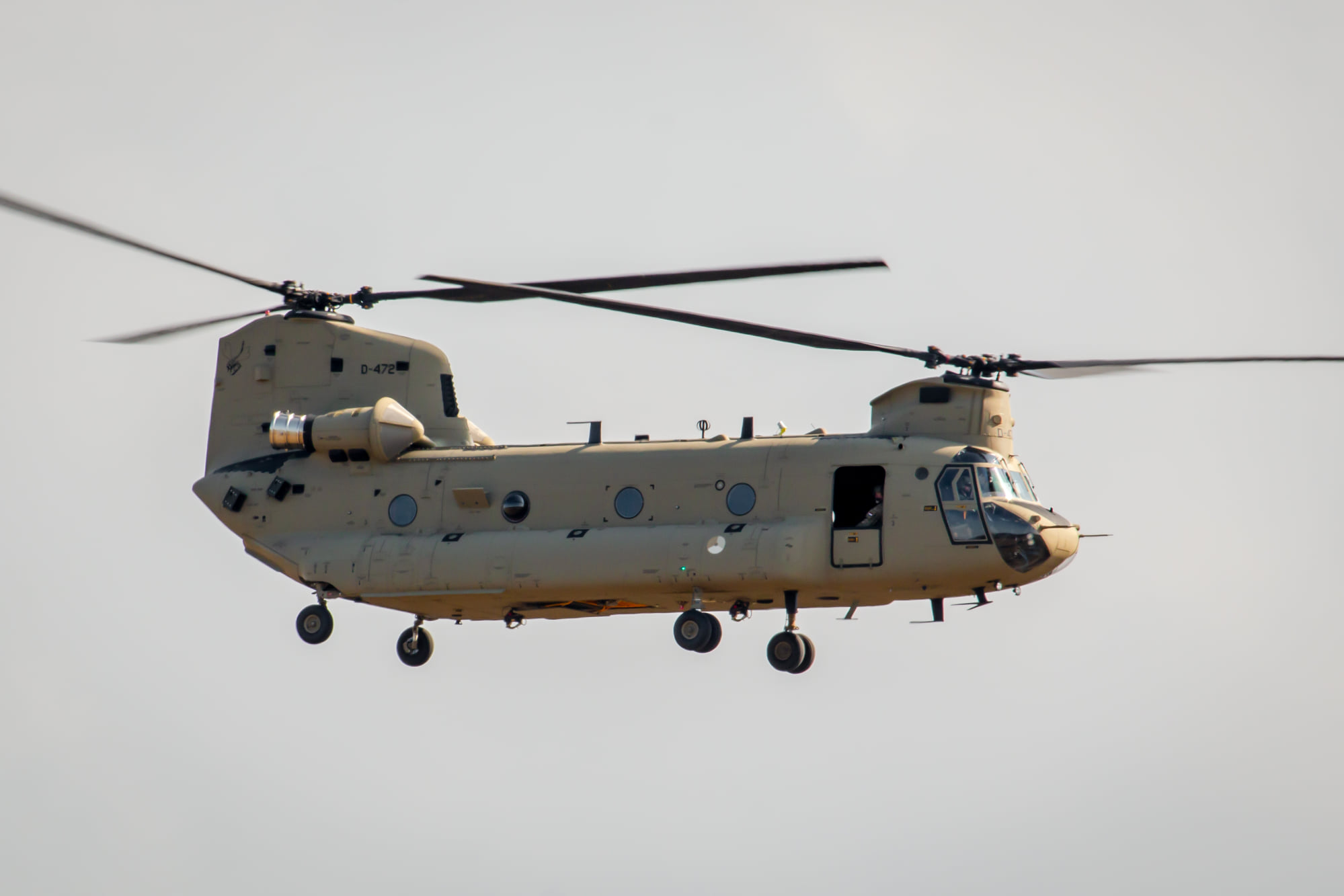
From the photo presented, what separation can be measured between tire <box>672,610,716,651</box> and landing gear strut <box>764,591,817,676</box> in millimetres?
1159

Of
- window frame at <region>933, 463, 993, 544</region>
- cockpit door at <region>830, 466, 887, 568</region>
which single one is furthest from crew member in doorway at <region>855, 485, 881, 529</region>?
window frame at <region>933, 463, 993, 544</region>

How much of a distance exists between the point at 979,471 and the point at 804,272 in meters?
4.51

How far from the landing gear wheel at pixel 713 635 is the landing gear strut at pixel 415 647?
636 cm

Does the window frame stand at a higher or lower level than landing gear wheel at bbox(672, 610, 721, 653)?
higher

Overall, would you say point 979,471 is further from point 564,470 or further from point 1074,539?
point 564,470

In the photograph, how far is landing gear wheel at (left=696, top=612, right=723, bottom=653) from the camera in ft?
106

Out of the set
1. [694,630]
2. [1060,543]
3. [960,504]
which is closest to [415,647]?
[694,630]

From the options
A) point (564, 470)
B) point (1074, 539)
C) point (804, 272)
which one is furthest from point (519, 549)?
point (1074, 539)

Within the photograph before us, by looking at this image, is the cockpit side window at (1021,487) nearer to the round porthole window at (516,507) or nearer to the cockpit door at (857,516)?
the cockpit door at (857,516)

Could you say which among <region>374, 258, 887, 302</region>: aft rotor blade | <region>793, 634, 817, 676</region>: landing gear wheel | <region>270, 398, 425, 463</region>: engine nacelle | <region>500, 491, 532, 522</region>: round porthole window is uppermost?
<region>374, 258, 887, 302</region>: aft rotor blade

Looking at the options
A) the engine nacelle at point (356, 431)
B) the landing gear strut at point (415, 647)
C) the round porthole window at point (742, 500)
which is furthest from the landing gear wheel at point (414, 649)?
the round porthole window at point (742, 500)

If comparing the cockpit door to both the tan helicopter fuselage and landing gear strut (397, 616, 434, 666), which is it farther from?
landing gear strut (397, 616, 434, 666)

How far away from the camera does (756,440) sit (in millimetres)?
33688

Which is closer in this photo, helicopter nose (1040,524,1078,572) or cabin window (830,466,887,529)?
helicopter nose (1040,524,1078,572)
